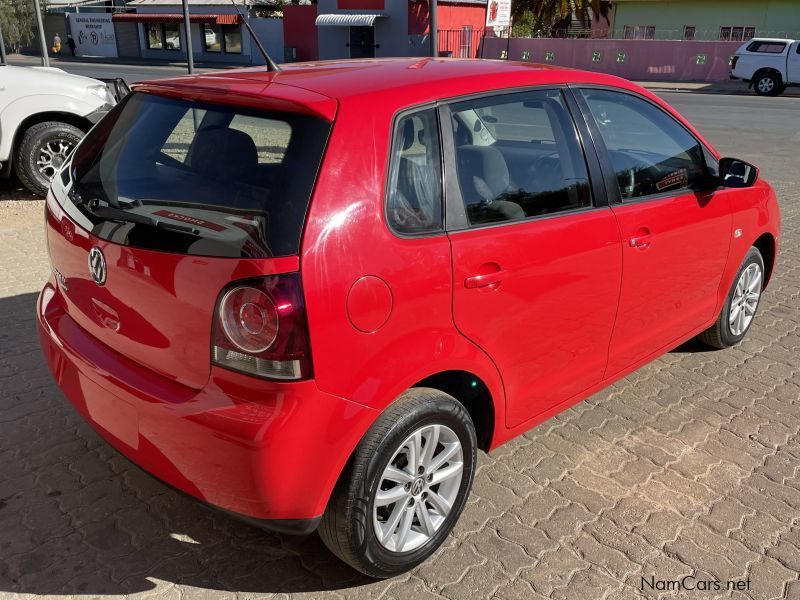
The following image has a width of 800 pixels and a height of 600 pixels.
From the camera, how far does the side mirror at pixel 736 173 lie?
3984 millimetres

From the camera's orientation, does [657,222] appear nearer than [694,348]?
Yes

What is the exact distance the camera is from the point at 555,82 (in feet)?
10.6

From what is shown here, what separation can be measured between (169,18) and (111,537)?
47.8 meters

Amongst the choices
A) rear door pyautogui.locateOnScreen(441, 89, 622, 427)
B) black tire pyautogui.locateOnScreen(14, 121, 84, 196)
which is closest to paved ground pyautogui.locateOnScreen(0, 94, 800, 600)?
rear door pyautogui.locateOnScreen(441, 89, 622, 427)

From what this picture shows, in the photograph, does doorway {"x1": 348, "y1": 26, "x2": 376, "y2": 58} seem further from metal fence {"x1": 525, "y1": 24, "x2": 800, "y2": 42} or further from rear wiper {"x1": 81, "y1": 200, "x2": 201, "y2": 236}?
rear wiper {"x1": 81, "y1": 200, "x2": 201, "y2": 236}

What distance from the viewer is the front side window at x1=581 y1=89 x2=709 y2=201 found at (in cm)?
345

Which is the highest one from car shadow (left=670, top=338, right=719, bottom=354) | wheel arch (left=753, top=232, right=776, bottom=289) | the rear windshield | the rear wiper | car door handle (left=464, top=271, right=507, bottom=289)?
the rear windshield

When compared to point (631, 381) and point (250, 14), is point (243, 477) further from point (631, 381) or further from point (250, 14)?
point (250, 14)

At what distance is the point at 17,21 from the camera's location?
54906 mm

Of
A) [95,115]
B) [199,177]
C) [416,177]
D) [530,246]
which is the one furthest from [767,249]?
[95,115]

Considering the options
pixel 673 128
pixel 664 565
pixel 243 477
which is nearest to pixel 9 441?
pixel 243 477

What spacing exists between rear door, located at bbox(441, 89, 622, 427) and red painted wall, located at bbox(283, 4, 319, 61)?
128ft

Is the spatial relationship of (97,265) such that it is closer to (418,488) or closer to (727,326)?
(418,488)

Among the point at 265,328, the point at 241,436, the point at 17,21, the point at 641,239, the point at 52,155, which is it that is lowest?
the point at 17,21
